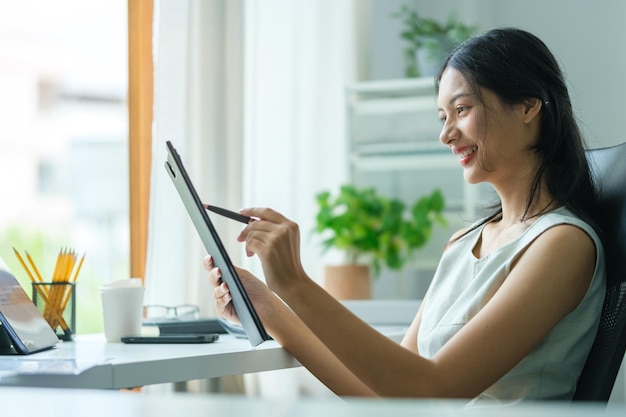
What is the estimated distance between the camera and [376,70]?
364 centimetres

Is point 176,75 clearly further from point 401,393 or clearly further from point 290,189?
point 401,393

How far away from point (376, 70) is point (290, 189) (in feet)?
2.83

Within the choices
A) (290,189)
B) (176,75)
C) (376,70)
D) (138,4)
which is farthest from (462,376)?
(376,70)

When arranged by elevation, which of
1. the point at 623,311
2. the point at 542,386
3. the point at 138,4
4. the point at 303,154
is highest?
the point at 138,4

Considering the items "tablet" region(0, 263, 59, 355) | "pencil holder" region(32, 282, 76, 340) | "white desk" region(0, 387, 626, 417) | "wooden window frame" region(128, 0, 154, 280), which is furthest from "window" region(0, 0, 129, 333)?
"white desk" region(0, 387, 626, 417)

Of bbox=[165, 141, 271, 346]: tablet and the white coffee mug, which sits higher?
bbox=[165, 141, 271, 346]: tablet

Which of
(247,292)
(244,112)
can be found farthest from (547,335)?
(244,112)

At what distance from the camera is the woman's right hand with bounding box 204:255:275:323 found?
1281 mm

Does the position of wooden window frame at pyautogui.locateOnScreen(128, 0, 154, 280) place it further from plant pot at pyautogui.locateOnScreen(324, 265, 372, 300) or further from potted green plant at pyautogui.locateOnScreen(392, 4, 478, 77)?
potted green plant at pyautogui.locateOnScreen(392, 4, 478, 77)

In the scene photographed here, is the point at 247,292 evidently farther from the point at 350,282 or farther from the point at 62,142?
the point at 62,142

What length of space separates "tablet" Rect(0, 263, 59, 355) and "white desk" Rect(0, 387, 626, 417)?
0.91 meters

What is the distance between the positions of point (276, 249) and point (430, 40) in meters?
2.12

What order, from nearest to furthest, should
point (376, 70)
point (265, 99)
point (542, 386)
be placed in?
point (542, 386), point (265, 99), point (376, 70)

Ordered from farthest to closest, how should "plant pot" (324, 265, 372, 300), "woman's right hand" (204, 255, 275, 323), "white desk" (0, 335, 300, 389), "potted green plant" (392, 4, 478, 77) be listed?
1. "potted green plant" (392, 4, 478, 77)
2. "plant pot" (324, 265, 372, 300)
3. "woman's right hand" (204, 255, 275, 323)
4. "white desk" (0, 335, 300, 389)
